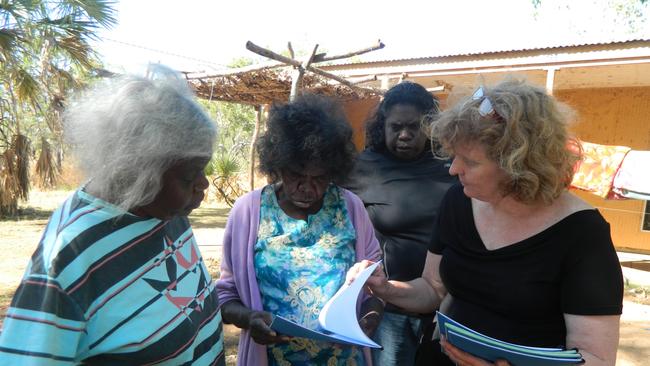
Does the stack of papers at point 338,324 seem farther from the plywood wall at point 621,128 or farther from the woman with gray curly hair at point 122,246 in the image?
the plywood wall at point 621,128

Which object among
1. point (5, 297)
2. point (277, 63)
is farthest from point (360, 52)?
point (5, 297)

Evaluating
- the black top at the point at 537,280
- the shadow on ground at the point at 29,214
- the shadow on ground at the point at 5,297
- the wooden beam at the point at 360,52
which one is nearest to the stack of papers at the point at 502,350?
the black top at the point at 537,280

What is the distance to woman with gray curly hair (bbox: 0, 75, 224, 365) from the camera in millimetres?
1048

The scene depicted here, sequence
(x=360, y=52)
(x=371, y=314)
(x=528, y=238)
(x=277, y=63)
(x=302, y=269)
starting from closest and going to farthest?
(x=528, y=238) → (x=302, y=269) → (x=371, y=314) → (x=360, y=52) → (x=277, y=63)

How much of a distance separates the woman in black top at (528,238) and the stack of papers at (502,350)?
0.09 m

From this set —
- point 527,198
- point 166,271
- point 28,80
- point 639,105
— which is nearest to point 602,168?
point 639,105

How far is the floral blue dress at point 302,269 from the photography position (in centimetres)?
179

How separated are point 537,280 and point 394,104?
148cm

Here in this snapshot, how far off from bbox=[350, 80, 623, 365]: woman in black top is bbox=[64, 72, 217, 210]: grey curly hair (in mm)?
885

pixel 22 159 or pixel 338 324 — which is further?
pixel 22 159

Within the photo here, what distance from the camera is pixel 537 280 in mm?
1504

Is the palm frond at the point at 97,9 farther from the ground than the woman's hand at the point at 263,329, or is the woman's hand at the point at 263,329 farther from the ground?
the palm frond at the point at 97,9

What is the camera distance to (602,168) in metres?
6.47

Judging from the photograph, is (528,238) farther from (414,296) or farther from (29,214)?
(29,214)
